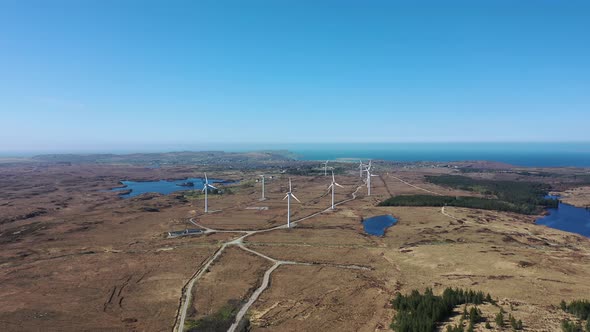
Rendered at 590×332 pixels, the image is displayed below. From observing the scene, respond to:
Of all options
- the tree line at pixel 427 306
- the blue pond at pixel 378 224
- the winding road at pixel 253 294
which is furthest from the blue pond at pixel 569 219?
the winding road at pixel 253 294

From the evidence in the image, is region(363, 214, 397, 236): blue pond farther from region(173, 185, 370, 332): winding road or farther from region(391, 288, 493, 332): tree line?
region(391, 288, 493, 332): tree line

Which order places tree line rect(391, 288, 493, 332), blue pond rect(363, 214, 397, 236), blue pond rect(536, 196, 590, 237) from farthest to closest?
blue pond rect(536, 196, 590, 237) < blue pond rect(363, 214, 397, 236) < tree line rect(391, 288, 493, 332)

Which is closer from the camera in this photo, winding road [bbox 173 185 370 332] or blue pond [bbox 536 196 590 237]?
winding road [bbox 173 185 370 332]

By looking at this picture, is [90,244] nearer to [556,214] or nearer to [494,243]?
[494,243]

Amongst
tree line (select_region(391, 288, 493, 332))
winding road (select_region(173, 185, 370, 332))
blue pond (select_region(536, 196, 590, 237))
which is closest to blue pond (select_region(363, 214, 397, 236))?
winding road (select_region(173, 185, 370, 332))

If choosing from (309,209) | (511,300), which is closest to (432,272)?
(511,300)

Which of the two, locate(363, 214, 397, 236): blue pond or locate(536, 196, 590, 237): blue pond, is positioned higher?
locate(363, 214, 397, 236): blue pond

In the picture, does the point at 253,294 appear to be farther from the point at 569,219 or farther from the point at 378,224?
the point at 569,219
